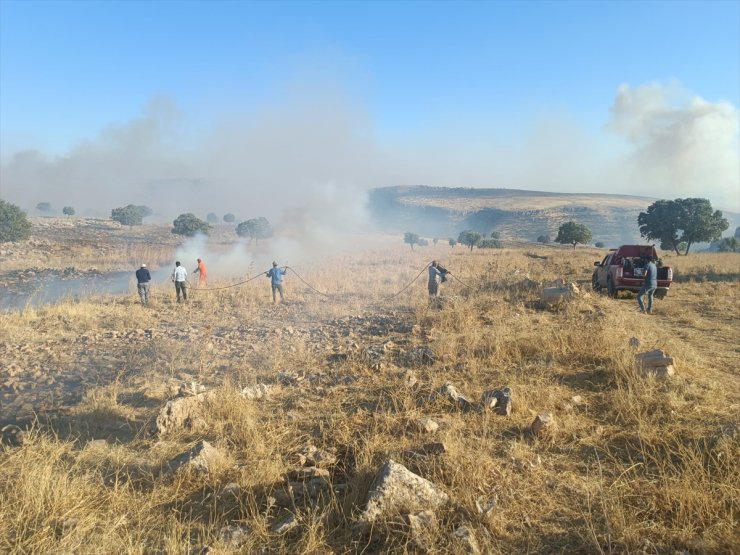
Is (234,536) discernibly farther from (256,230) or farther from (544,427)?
(256,230)

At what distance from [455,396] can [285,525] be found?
246 centimetres

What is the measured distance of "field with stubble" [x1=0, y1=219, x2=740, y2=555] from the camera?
2.66 meters

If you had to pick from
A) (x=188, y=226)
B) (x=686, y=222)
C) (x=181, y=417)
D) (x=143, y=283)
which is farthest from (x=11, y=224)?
(x=686, y=222)

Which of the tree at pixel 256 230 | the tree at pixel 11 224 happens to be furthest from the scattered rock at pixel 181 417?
the tree at pixel 256 230

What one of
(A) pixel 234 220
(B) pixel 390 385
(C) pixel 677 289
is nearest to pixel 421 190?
(A) pixel 234 220

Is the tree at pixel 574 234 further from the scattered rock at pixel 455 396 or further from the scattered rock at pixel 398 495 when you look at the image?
the scattered rock at pixel 398 495

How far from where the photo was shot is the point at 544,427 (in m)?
3.86

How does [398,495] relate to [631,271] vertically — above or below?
below

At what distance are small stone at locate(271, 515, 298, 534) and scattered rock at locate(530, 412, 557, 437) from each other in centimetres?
233

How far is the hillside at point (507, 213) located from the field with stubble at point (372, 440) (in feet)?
267

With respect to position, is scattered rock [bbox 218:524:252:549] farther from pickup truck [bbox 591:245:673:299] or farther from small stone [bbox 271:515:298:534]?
pickup truck [bbox 591:245:673:299]

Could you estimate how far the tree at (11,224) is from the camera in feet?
98.6

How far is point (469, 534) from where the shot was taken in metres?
2.52

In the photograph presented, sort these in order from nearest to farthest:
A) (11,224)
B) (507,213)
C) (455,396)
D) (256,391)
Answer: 1. (455,396)
2. (256,391)
3. (11,224)
4. (507,213)
